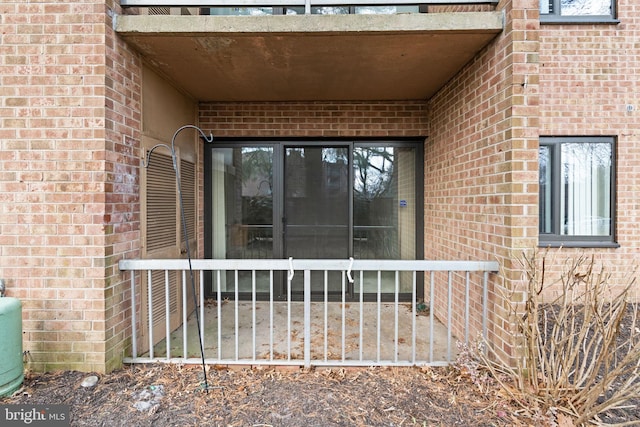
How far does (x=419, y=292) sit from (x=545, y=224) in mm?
2069

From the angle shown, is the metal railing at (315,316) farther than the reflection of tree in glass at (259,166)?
No

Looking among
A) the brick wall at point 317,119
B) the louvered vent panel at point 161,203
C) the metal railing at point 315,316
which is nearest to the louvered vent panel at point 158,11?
the brick wall at point 317,119

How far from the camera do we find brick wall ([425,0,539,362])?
2350 millimetres

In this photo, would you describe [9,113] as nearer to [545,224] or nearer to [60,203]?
[60,203]

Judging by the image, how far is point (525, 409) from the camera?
2.06 metres

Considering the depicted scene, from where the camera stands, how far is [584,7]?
4.34 meters

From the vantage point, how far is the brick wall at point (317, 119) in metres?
4.16

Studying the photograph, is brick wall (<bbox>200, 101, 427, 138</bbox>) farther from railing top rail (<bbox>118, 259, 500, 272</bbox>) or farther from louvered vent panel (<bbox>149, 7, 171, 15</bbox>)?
railing top rail (<bbox>118, 259, 500, 272</bbox>)

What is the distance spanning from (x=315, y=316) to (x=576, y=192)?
13.3ft

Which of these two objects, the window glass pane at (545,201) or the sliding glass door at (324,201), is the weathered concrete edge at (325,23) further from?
the window glass pane at (545,201)

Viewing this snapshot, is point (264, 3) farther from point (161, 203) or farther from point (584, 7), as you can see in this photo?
point (584, 7)

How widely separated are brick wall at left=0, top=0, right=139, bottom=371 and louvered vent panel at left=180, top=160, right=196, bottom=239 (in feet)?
4.29

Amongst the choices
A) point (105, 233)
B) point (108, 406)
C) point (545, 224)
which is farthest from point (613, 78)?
point (108, 406)

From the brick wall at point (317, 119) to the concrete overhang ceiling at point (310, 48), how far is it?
504mm
